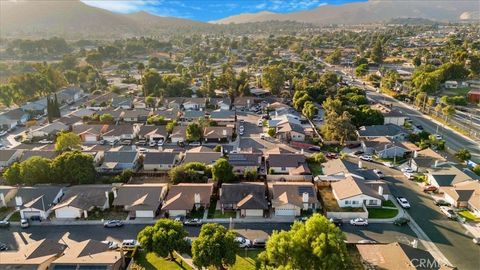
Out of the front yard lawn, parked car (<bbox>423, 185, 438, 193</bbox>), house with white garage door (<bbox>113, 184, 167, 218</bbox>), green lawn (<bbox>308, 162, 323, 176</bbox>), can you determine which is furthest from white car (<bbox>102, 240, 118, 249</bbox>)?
parked car (<bbox>423, 185, 438, 193</bbox>)

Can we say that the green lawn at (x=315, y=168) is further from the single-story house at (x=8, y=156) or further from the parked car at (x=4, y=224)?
the single-story house at (x=8, y=156)

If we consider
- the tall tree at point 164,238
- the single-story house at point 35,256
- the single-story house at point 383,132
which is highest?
the single-story house at point 383,132

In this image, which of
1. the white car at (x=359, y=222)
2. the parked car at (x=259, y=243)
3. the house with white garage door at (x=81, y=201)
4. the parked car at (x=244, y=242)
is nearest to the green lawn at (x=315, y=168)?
the white car at (x=359, y=222)

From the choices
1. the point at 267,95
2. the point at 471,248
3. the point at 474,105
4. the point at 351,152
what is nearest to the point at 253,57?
the point at 267,95

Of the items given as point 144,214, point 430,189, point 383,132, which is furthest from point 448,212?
point 144,214

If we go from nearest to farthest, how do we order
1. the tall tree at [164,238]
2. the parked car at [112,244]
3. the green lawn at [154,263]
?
the tall tree at [164,238]
the green lawn at [154,263]
the parked car at [112,244]

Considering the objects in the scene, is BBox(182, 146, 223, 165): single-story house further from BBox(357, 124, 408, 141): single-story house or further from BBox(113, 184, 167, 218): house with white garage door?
BBox(357, 124, 408, 141): single-story house

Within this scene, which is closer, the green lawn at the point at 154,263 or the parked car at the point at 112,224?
the green lawn at the point at 154,263

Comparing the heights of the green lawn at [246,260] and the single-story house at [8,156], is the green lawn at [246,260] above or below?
below
